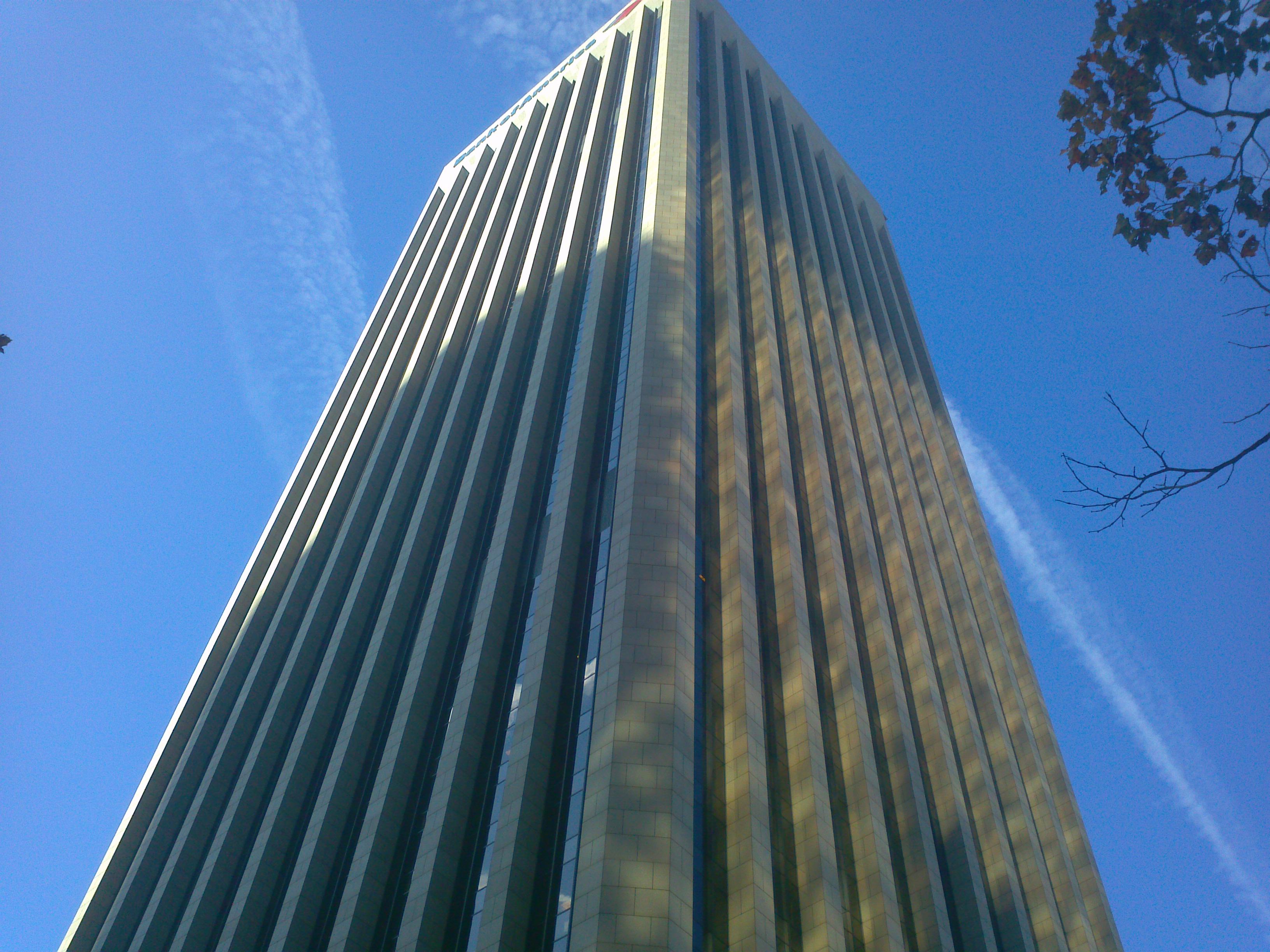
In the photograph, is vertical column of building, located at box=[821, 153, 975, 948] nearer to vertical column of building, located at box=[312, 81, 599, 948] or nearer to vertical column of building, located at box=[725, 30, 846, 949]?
vertical column of building, located at box=[725, 30, 846, 949]

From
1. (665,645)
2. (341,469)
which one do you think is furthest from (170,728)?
(665,645)

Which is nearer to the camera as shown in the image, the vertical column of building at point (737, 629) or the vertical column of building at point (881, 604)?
the vertical column of building at point (737, 629)

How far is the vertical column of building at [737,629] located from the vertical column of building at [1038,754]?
15.9 m

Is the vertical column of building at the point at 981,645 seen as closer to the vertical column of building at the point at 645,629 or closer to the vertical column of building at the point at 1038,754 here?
the vertical column of building at the point at 1038,754

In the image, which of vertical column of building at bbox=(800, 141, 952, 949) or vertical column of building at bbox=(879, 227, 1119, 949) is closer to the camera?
vertical column of building at bbox=(800, 141, 952, 949)

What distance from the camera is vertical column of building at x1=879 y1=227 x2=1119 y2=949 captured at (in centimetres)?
3866

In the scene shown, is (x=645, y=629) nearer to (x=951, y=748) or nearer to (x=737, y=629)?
(x=737, y=629)

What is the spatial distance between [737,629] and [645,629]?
439cm

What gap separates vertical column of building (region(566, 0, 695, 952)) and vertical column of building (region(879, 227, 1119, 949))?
778 inches

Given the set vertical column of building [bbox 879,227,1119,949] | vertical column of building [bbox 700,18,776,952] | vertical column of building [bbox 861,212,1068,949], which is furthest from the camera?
vertical column of building [bbox 879,227,1119,949]

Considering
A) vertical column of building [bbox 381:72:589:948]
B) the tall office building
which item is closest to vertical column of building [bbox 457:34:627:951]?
the tall office building

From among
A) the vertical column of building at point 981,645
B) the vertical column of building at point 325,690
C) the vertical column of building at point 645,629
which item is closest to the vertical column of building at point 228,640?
the vertical column of building at point 325,690

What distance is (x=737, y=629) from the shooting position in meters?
32.1

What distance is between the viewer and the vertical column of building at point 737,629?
25.2 m
